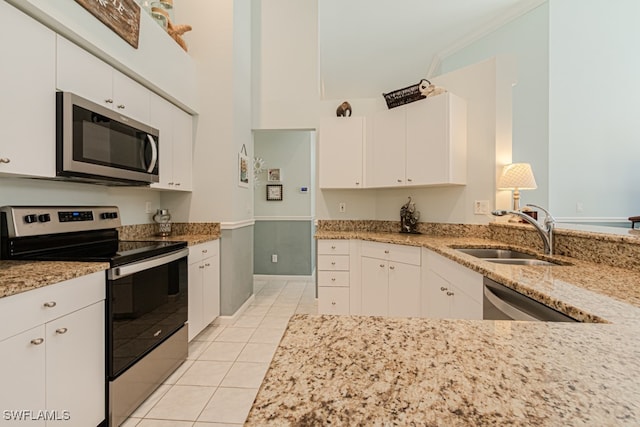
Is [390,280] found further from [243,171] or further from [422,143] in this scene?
[243,171]

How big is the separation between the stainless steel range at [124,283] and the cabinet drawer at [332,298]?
1.32 meters

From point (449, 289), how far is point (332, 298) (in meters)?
1.34

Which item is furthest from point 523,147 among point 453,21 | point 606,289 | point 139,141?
point 139,141

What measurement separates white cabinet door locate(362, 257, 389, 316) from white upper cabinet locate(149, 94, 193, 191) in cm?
195

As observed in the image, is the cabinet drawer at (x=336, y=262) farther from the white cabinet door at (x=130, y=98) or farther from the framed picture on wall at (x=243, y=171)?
the white cabinet door at (x=130, y=98)

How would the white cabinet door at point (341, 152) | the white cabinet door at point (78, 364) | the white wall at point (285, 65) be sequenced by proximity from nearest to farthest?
1. the white cabinet door at point (78, 364)
2. the white cabinet door at point (341, 152)
3. the white wall at point (285, 65)

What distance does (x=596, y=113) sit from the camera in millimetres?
3695

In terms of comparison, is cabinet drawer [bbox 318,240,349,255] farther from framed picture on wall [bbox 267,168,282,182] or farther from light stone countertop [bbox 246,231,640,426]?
light stone countertop [bbox 246,231,640,426]

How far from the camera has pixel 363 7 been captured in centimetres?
357

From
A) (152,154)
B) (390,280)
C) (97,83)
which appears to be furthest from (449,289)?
(97,83)

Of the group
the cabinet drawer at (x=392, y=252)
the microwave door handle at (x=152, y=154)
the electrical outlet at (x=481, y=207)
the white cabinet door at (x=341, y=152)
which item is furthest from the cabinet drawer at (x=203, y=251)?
the electrical outlet at (x=481, y=207)

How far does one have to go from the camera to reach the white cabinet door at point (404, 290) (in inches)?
94.8

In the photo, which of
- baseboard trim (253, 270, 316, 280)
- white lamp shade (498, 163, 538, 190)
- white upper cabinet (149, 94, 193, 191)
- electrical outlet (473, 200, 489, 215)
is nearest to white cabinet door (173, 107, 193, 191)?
white upper cabinet (149, 94, 193, 191)

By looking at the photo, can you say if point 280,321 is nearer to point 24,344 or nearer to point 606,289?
point 24,344
